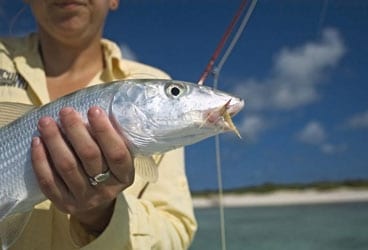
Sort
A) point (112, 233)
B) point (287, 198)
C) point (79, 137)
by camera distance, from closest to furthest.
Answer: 1. point (79, 137)
2. point (112, 233)
3. point (287, 198)

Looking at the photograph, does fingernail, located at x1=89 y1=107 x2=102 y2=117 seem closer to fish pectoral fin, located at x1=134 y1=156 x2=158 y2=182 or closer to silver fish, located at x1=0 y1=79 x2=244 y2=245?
silver fish, located at x1=0 y1=79 x2=244 y2=245

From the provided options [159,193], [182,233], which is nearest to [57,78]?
[159,193]

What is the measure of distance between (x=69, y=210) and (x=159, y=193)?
711 millimetres

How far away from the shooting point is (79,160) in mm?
2438

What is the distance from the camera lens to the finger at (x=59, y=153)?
7.86 feet

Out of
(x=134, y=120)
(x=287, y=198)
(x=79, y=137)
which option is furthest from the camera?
(x=287, y=198)

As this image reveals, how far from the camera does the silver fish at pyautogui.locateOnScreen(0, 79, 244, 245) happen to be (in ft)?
8.05

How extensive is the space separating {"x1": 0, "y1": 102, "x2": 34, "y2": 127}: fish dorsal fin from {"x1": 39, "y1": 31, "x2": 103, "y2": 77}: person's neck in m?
0.69

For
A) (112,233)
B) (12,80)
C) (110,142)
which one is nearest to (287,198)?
(12,80)

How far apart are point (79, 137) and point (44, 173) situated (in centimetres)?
21

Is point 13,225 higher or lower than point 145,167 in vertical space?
lower

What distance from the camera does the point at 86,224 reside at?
2.74 meters

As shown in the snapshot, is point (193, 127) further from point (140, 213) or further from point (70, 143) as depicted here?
point (140, 213)

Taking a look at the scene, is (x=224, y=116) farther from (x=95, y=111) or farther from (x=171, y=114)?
(x=95, y=111)
